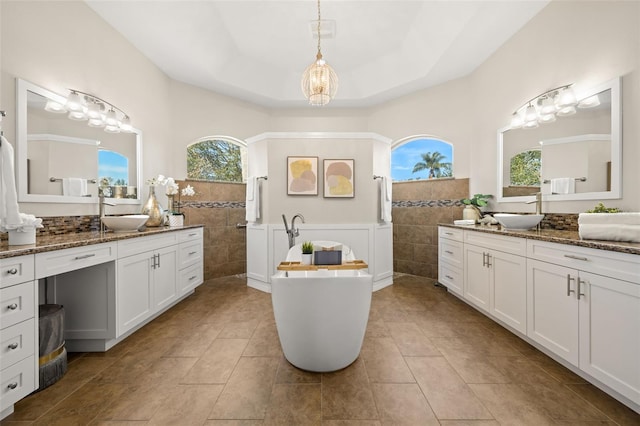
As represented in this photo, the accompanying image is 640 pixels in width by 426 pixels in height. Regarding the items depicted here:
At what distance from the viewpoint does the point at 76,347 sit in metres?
2.15

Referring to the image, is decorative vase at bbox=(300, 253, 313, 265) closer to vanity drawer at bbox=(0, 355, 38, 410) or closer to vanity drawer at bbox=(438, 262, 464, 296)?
vanity drawer at bbox=(0, 355, 38, 410)

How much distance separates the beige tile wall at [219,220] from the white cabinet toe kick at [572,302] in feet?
12.3

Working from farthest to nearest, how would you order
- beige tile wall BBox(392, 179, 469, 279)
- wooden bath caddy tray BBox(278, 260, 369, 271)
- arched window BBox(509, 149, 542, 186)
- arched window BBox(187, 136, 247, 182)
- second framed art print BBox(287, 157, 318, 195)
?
1. arched window BBox(187, 136, 247, 182)
2. beige tile wall BBox(392, 179, 469, 279)
3. second framed art print BBox(287, 157, 318, 195)
4. arched window BBox(509, 149, 542, 186)
5. wooden bath caddy tray BBox(278, 260, 369, 271)

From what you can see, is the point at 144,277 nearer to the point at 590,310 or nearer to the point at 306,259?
the point at 306,259

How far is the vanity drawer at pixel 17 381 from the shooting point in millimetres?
1406

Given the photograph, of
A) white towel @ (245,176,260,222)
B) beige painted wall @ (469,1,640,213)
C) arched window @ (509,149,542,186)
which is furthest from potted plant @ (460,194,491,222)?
white towel @ (245,176,260,222)

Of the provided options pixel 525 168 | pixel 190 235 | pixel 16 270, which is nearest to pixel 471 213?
pixel 525 168

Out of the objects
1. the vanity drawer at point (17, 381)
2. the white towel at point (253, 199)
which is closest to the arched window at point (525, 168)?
the white towel at point (253, 199)

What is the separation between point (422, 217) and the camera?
4559 millimetres

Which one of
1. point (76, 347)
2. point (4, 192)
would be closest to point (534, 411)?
point (76, 347)

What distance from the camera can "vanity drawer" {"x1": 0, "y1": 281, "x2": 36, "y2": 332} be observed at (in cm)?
141

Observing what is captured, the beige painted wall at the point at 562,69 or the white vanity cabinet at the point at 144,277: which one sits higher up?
the beige painted wall at the point at 562,69

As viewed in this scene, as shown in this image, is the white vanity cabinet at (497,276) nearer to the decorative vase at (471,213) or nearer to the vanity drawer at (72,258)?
the decorative vase at (471,213)

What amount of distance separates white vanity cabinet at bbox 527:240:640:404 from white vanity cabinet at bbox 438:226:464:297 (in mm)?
1143
